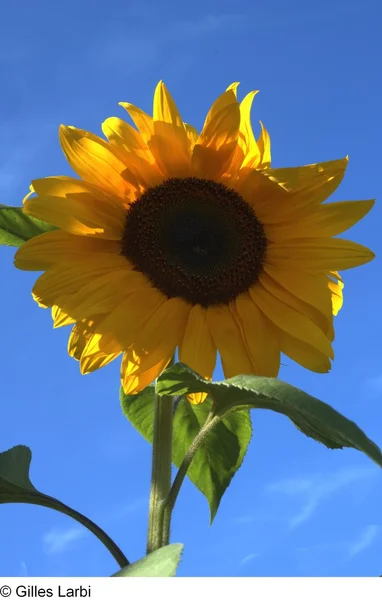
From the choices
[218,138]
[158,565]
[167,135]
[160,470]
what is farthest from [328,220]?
[158,565]

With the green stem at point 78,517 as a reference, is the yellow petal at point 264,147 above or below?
above

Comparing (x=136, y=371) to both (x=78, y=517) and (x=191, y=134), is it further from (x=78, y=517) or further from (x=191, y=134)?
(x=191, y=134)

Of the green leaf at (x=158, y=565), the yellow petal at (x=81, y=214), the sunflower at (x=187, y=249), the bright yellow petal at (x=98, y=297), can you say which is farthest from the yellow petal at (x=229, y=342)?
the green leaf at (x=158, y=565)

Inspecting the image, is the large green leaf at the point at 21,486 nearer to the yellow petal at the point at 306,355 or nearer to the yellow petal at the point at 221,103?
the yellow petal at the point at 306,355

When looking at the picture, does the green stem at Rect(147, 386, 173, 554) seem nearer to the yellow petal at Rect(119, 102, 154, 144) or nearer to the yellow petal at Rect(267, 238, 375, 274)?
the yellow petal at Rect(267, 238, 375, 274)

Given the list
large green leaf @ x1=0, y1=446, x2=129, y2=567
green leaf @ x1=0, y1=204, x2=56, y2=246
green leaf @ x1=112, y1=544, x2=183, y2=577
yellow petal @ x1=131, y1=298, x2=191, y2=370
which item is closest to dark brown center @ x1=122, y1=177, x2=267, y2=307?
yellow petal @ x1=131, y1=298, x2=191, y2=370
